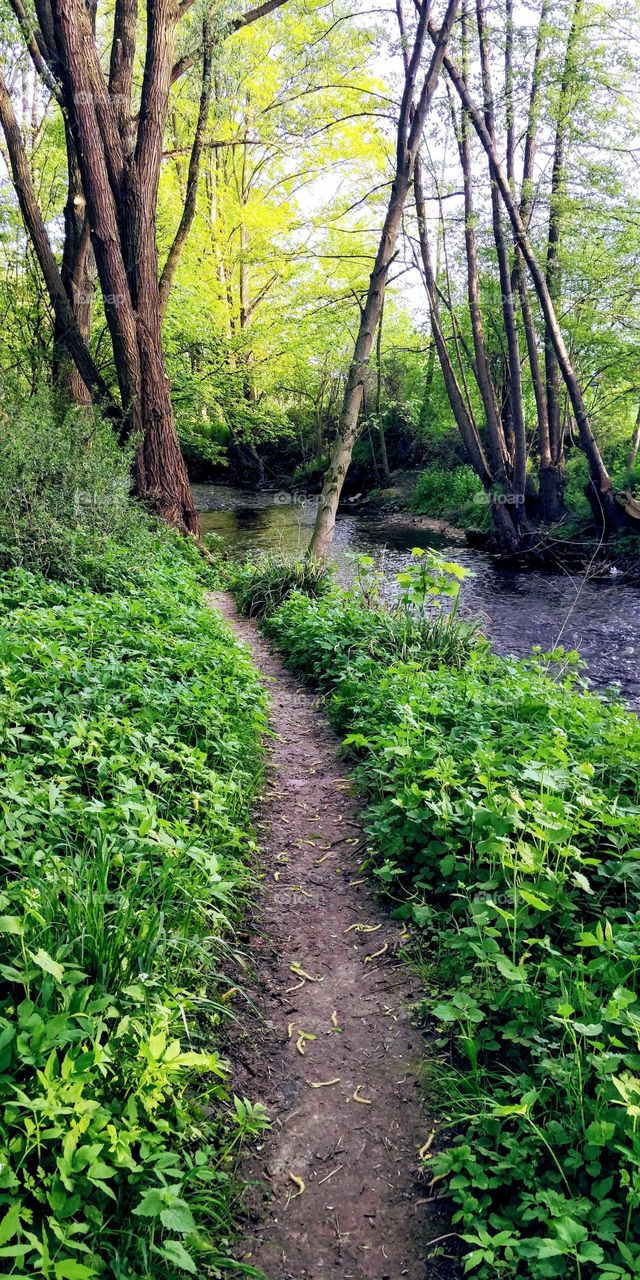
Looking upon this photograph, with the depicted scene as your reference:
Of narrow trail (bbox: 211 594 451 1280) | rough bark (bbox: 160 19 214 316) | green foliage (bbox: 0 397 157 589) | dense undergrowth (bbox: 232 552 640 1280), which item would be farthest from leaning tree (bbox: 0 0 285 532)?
narrow trail (bbox: 211 594 451 1280)

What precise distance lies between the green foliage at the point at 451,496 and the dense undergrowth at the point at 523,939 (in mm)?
13924

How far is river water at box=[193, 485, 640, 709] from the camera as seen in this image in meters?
8.25

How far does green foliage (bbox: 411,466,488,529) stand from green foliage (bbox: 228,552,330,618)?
9.50 m

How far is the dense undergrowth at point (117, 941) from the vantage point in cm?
156

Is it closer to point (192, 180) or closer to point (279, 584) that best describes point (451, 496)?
point (192, 180)

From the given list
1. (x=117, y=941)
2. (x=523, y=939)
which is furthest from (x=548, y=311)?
(x=117, y=941)

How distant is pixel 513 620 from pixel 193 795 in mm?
7675

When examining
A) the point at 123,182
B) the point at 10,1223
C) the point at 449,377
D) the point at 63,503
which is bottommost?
the point at 10,1223

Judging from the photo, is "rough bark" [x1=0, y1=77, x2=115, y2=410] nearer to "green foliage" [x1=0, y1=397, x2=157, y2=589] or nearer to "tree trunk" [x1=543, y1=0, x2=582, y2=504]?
"green foliage" [x1=0, y1=397, x2=157, y2=589]

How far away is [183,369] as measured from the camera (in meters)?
13.7

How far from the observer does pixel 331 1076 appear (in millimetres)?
2365

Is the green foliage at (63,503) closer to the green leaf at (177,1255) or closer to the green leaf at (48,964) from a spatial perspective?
the green leaf at (48,964)

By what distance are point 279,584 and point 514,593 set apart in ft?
15.9

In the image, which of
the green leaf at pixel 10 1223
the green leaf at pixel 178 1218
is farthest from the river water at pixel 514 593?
the green leaf at pixel 10 1223
